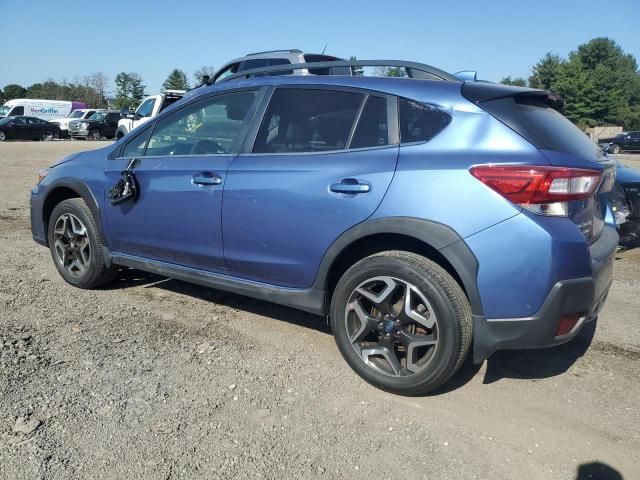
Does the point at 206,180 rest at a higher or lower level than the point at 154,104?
lower

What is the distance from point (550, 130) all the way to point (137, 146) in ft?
9.57

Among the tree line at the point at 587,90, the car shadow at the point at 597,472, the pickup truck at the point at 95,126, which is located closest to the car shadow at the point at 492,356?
the car shadow at the point at 597,472

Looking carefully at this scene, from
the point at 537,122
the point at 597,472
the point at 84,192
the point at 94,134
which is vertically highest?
the point at 537,122

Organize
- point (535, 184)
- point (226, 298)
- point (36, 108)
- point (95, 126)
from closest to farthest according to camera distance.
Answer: point (535, 184) → point (226, 298) → point (95, 126) → point (36, 108)

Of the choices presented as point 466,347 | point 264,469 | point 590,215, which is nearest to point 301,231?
point 466,347

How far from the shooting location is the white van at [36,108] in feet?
130

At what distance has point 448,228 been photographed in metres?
2.72

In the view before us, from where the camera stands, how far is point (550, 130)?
2920 mm

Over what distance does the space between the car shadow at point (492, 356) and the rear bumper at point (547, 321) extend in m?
0.52

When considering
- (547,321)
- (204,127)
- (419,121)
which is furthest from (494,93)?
(204,127)

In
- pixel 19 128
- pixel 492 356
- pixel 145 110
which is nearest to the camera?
pixel 492 356

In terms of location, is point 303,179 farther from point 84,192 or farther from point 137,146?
point 84,192

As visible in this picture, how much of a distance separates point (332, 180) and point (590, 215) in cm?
137

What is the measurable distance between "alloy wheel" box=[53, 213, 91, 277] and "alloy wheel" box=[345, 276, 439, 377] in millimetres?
2530
